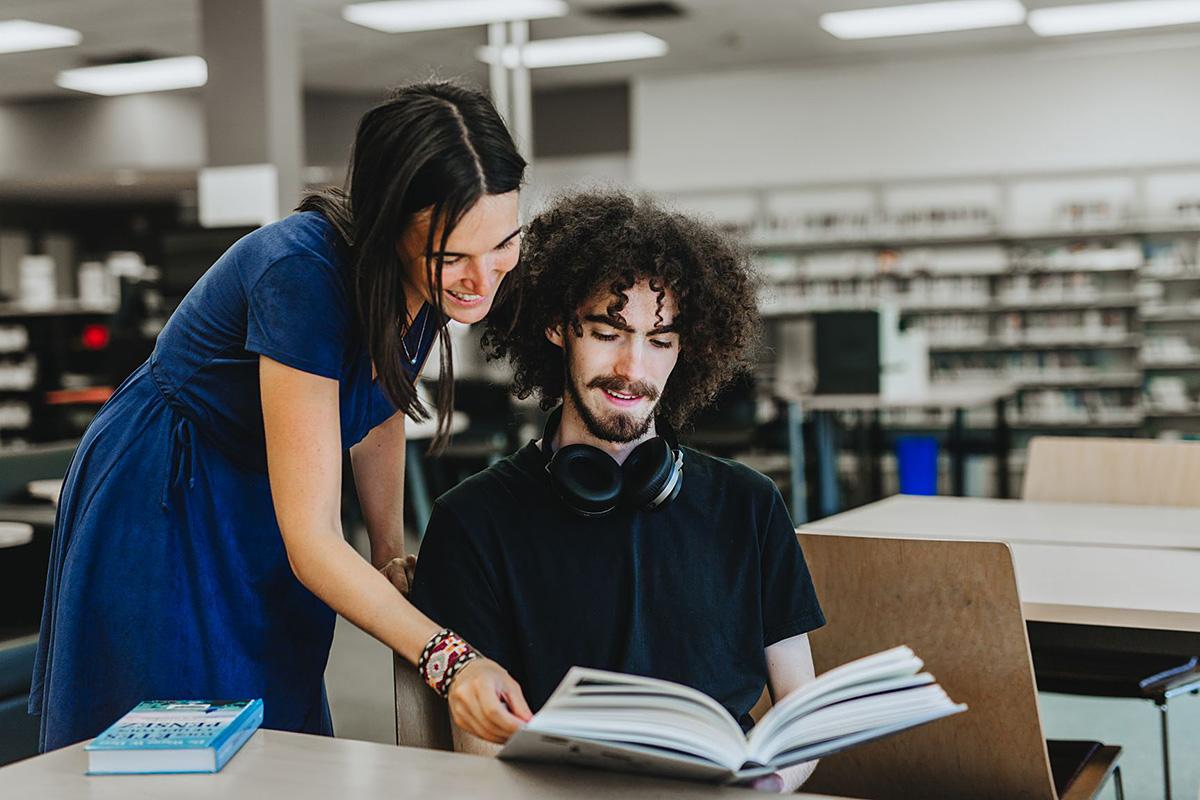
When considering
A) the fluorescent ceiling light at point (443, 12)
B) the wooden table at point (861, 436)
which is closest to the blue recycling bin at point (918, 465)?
the wooden table at point (861, 436)

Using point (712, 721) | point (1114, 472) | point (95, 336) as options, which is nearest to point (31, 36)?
point (95, 336)

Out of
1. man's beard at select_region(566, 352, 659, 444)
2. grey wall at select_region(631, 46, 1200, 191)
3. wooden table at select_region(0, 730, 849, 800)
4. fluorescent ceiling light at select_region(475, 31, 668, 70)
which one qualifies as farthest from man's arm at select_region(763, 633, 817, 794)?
grey wall at select_region(631, 46, 1200, 191)

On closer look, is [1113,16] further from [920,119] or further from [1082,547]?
[1082,547]

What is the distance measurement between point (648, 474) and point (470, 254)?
0.34 meters

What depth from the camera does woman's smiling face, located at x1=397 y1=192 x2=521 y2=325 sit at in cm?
124

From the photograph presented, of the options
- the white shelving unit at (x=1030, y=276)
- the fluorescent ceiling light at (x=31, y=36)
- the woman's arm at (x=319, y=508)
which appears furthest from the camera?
the white shelving unit at (x=1030, y=276)

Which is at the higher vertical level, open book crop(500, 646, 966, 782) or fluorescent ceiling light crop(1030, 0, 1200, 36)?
fluorescent ceiling light crop(1030, 0, 1200, 36)

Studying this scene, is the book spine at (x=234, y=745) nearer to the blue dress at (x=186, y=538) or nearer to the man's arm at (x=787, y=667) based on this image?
the blue dress at (x=186, y=538)

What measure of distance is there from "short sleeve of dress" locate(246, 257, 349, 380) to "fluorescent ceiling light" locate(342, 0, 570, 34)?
6.47 meters

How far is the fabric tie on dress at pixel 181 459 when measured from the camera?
1366 mm

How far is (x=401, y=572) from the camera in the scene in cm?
146

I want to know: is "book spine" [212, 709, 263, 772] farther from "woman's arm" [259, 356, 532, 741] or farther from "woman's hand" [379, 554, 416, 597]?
"woman's hand" [379, 554, 416, 597]

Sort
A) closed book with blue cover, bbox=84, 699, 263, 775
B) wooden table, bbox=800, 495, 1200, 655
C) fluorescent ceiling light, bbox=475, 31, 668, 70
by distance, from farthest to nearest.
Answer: fluorescent ceiling light, bbox=475, 31, 668, 70 → wooden table, bbox=800, 495, 1200, 655 → closed book with blue cover, bbox=84, 699, 263, 775

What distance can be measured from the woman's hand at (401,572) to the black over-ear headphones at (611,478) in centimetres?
21
